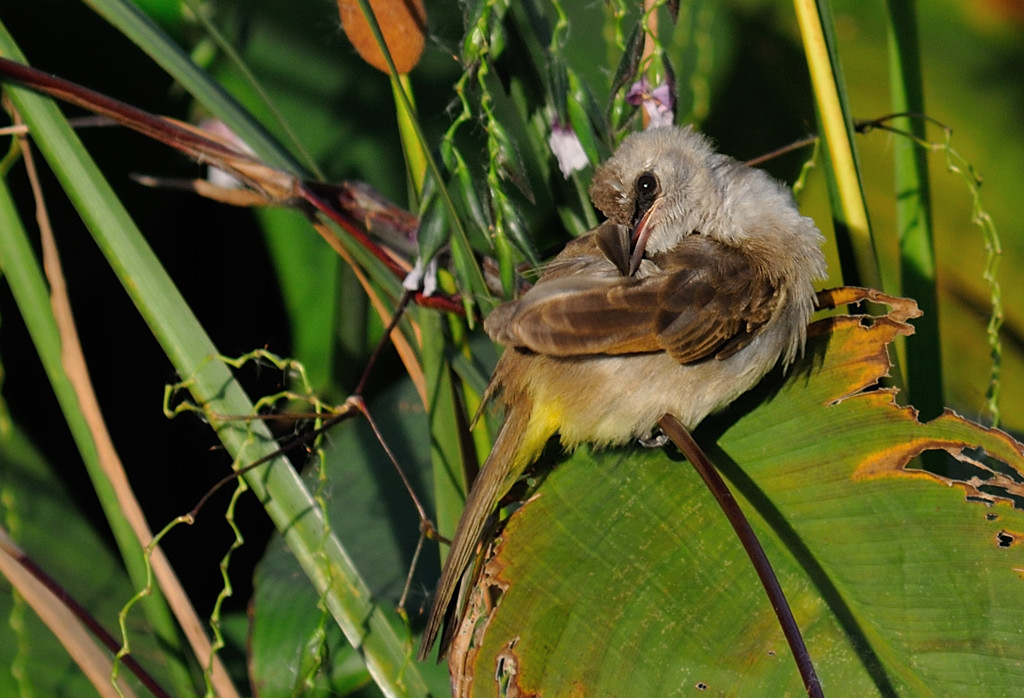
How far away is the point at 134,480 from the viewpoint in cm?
193

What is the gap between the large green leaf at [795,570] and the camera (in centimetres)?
103

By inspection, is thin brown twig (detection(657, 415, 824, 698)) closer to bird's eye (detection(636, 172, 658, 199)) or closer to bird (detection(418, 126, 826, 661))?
bird (detection(418, 126, 826, 661))

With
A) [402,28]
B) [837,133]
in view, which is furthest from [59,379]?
[837,133]

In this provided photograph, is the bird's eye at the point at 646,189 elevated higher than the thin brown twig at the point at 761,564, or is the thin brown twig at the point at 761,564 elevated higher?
the bird's eye at the point at 646,189

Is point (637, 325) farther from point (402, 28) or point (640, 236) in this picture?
point (402, 28)

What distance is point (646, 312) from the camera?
3.93ft

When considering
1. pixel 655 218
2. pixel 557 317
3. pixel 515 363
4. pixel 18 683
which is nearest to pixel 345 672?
pixel 18 683

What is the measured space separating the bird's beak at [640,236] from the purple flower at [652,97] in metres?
0.14

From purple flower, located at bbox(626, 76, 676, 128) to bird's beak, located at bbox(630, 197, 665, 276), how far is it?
5.5 inches

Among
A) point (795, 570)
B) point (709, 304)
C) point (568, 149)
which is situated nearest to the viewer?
point (795, 570)

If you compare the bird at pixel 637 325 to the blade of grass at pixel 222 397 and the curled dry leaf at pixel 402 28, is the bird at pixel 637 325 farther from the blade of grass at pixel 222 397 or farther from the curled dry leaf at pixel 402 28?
the curled dry leaf at pixel 402 28

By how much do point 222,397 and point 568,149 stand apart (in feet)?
2.06

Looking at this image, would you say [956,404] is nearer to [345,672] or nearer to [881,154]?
[881,154]

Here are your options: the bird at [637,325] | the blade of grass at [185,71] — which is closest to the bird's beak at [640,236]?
the bird at [637,325]
